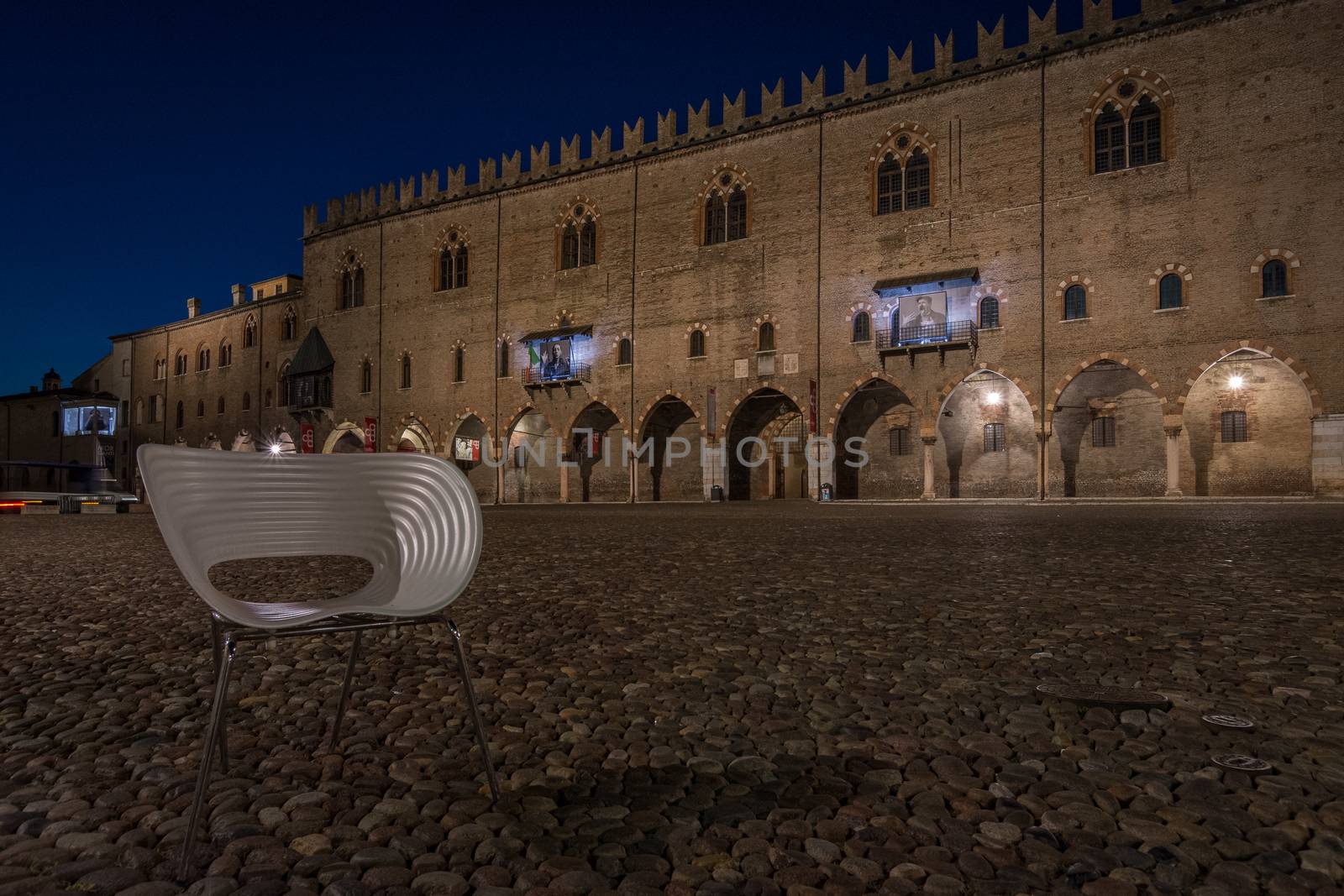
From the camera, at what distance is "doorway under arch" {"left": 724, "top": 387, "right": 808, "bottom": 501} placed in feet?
87.8

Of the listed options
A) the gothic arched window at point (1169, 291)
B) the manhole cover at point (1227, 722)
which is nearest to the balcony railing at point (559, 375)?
the gothic arched window at point (1169, 291)

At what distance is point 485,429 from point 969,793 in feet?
98.4

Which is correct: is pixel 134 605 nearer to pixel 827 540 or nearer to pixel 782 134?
→ pixel 827 540

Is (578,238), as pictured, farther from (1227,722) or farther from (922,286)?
(1227,722)

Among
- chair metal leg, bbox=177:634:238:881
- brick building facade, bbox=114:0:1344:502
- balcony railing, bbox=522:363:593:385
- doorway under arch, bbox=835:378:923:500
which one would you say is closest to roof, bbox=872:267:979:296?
brick building facade, bbox=114:0:1344:502

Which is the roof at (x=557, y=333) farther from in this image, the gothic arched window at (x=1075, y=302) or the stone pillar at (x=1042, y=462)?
the gothic arched window at (x=1075, y=302)

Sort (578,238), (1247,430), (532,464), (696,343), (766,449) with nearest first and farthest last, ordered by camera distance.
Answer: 1. (1247,430)
2. (696,343)
3. (766,449)
4. (578,238)
5. (532,464)

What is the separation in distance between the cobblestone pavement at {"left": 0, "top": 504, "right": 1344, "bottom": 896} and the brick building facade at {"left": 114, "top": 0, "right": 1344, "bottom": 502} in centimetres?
1929

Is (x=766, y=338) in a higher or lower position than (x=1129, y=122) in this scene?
lower

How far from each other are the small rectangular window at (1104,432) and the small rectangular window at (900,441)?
5044 mm

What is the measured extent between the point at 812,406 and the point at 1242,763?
23.1 meters

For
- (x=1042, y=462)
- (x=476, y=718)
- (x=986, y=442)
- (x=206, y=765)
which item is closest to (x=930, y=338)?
(x=986, y=442)

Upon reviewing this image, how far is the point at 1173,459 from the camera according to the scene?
20.9 metres

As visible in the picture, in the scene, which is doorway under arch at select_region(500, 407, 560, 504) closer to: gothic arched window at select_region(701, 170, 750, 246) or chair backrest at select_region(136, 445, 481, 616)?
gothic arched window at select_region(701, 170, 750, 246)
